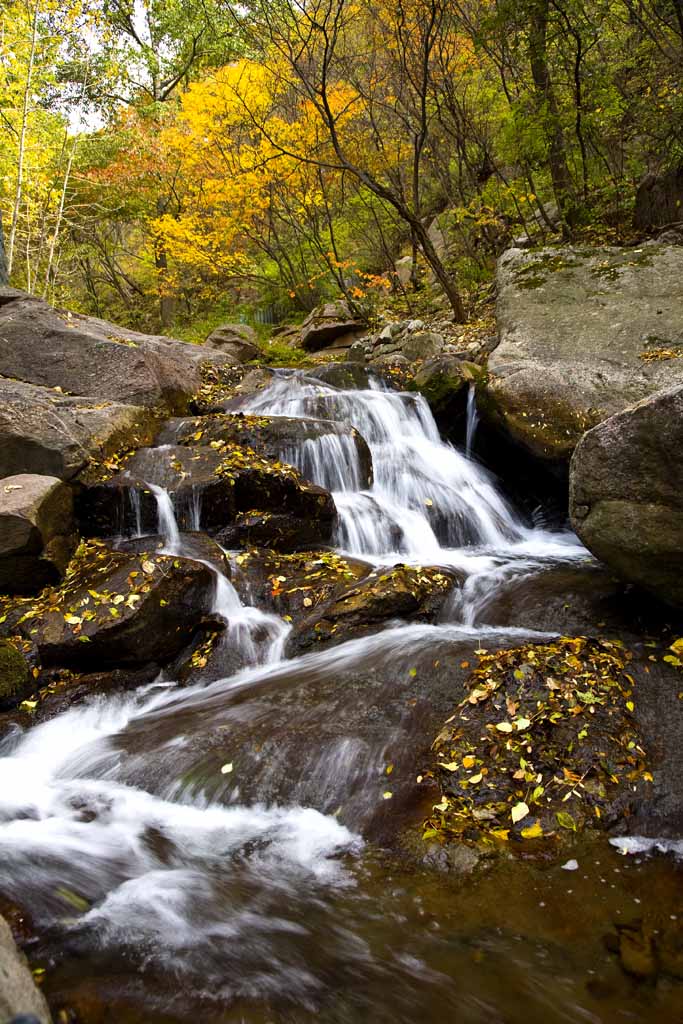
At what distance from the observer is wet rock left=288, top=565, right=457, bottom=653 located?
497 cm

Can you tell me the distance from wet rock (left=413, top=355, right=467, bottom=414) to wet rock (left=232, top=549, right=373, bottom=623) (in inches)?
146

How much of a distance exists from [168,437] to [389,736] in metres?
5.47

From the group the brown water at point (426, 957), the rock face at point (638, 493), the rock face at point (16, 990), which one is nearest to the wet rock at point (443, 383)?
the rock face at point (638, 493)

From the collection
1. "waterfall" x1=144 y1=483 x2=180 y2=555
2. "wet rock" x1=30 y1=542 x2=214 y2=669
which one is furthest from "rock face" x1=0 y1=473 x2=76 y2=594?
"waterfall" x1=144 y1=483 x2=180 y2=555

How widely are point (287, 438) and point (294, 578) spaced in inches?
92.1

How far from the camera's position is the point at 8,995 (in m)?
1.66

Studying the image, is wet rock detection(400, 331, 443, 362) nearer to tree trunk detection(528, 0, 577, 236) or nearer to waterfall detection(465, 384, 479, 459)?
waterfall detection(465, 384, 479, 459)

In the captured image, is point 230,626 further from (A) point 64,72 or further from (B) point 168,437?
(A) point 64,72

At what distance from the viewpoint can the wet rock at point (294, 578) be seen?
5414 mm

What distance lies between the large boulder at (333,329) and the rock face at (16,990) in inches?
560

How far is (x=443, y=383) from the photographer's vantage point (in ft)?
28.9

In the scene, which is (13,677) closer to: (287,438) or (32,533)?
(32,533)

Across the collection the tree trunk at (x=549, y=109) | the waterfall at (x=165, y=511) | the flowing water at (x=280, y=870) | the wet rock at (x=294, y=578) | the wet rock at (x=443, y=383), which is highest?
the tree trunk at (x=549, y=109)

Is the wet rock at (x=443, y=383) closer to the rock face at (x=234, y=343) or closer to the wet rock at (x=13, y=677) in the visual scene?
the rock face at (x=234, y=343)
